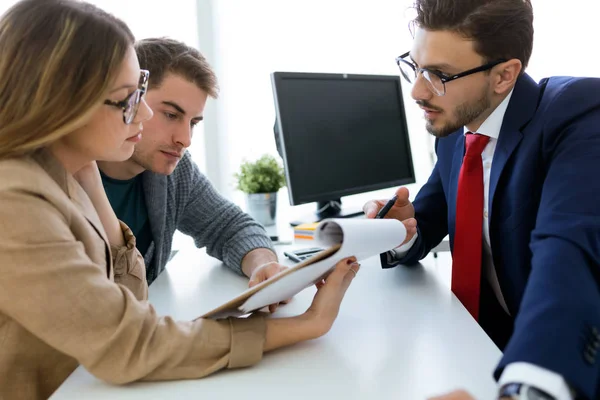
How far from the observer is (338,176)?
79.1 inches

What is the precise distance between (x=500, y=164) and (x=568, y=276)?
47cm

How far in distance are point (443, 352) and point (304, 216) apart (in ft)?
4.05

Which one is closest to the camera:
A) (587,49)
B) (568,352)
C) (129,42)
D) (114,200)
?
(568,352)

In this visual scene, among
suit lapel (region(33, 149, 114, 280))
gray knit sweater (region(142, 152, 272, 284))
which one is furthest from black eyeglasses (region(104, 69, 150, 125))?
gray knit sweater (region(142, 152, 272, 284))

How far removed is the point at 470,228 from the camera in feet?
4.28

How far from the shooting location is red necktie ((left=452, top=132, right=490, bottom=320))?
4.21 ft

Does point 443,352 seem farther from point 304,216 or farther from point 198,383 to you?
point 304,216

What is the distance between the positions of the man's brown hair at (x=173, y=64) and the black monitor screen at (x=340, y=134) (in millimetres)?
429

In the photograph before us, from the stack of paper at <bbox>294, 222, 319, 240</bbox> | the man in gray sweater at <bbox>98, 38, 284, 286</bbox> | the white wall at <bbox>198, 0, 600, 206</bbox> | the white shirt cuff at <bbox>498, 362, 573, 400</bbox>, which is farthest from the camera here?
the white wall at <bbox>198, 0, 600, 206</bbox>

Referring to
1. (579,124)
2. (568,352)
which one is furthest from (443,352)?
(579,124)

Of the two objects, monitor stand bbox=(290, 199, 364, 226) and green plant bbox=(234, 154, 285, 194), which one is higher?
green plant bbox=(234, 154, 285, 194)

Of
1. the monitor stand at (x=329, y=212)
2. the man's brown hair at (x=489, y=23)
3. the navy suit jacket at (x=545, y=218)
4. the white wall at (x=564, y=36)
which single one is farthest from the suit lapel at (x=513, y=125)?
the white wall at (x=564, y=36)

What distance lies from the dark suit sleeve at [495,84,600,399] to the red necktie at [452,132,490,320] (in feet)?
0.85

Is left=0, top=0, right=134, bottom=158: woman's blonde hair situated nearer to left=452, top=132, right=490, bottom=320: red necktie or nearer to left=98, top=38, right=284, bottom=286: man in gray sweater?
left=98, top=38, right=284, bottom=286: man in gray sweater
